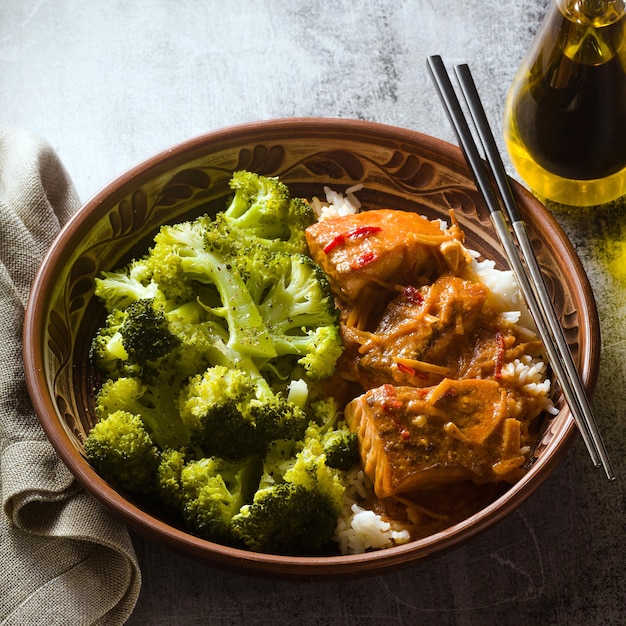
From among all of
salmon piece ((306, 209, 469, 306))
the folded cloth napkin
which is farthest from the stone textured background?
the folded cloth napkin

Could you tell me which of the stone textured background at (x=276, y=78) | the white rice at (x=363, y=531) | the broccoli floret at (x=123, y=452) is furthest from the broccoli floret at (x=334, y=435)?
the stone textured background at (x=276, y=78)

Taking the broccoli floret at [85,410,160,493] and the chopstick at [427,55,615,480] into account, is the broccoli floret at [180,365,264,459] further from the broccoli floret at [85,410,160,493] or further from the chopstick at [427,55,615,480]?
the chopstick at [427,55,615,480]

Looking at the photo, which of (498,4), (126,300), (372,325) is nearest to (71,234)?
(126,300)

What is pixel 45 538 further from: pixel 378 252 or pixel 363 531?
pixel 378 252

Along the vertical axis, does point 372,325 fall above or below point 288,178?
below

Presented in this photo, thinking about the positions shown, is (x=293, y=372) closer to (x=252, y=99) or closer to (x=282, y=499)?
(x=282, y=499)

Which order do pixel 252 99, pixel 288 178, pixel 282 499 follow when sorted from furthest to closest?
pixel 252 99 → pixel 288 178 → pixel 282 499
